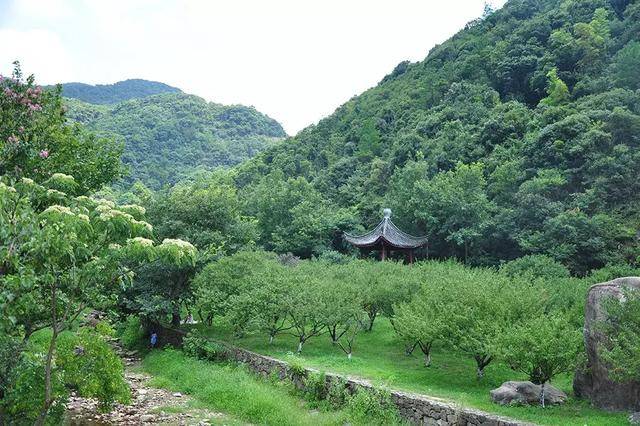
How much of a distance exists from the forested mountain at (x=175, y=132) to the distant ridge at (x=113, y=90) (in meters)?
37.2


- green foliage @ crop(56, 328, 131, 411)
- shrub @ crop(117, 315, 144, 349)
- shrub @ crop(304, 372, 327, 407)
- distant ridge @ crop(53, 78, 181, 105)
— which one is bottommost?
shrub @ crop(117, 315, 144, 349)

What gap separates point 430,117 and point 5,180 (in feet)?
180

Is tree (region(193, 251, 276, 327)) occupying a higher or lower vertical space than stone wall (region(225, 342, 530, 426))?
higher

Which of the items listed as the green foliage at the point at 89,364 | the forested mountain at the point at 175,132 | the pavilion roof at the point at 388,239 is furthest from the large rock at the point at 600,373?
the forested mountain at the point at 175,132

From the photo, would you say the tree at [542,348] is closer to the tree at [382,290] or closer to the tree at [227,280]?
the tree at [382,290]

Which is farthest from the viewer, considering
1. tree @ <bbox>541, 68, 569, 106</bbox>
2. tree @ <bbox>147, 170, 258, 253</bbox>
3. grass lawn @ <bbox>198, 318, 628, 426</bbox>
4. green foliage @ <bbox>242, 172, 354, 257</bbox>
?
tree @ <bbox>541, 68, 569, 106</bbox>

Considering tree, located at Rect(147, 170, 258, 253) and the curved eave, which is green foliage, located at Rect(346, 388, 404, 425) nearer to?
tree, located at Rect(147, 170, 258, 253)

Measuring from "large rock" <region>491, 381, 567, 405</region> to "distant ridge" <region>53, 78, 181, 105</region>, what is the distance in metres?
141

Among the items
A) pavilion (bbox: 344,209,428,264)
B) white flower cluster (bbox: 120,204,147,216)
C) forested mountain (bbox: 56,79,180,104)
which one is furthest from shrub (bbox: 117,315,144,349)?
forested mountain (bbox: 56,79,180,104)

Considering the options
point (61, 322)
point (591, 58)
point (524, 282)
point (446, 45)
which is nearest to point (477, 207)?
point (524, 282)

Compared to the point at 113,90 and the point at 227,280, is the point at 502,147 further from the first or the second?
the point at 113,90

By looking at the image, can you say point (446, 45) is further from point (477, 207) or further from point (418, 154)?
point (477, 207)

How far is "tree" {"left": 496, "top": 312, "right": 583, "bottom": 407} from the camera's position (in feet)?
40.3

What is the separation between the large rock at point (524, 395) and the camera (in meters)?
12.5
